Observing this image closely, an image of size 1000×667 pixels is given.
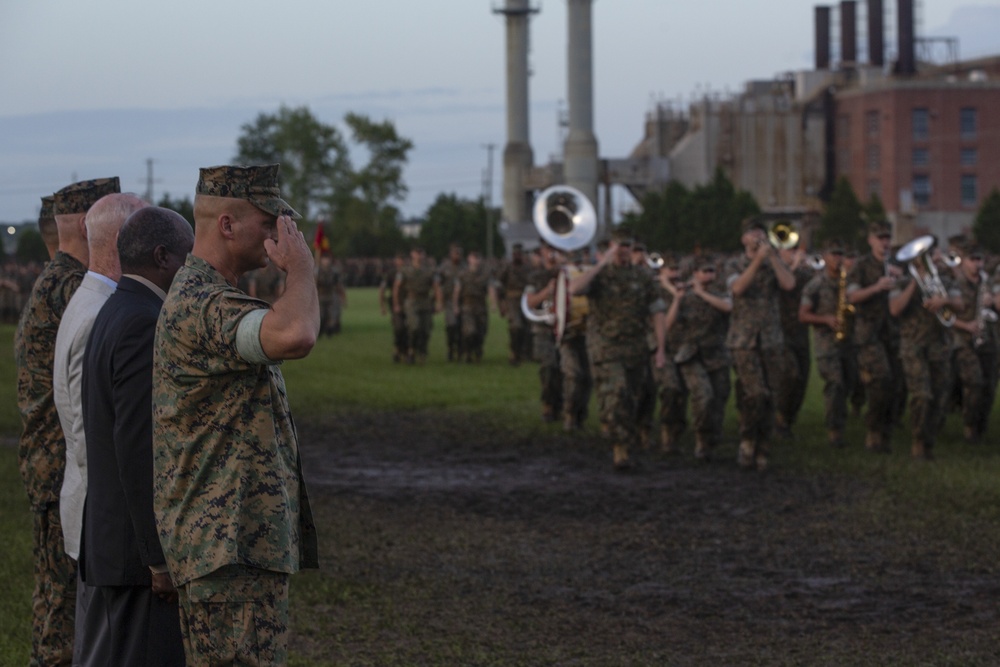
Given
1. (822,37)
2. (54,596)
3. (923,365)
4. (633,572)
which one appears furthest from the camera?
(822,37)

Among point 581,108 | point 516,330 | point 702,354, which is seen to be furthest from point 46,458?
point 581,108

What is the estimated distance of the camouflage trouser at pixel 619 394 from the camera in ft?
44.7

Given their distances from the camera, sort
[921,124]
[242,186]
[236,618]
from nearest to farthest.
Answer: [236,618]
[242,186]
[921,124]

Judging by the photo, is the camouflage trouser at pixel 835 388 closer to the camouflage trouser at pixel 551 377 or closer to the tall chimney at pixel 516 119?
the camouflage trouser at pixel 551 377

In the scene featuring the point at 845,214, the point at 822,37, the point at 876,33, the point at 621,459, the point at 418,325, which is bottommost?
the point at 621,459

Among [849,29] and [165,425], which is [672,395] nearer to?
[165,425]

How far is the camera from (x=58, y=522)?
6.33 metres

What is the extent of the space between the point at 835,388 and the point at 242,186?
38.6 ft

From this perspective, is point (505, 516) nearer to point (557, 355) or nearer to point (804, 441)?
point (804, 441)

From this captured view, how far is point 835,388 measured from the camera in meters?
15.4

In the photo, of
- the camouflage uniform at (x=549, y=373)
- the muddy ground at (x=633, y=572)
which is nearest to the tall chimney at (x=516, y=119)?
the camouflage uniform at (x=549, y=373)

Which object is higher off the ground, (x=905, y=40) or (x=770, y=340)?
(x=905, y=40)

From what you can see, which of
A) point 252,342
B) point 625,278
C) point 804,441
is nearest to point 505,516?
point 625,278

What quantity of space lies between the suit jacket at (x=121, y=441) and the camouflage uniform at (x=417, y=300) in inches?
895
